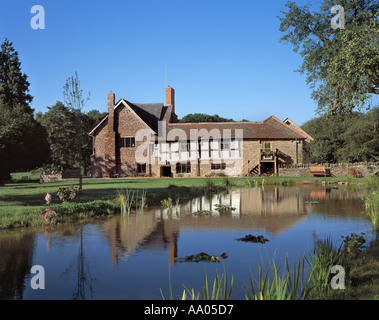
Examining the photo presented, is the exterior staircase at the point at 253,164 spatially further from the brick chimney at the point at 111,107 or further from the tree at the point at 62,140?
the tree at the point at 62,140

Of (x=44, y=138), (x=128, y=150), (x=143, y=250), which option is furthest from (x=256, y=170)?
(x=143, y=250)

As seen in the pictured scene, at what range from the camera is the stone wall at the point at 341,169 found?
123 feet

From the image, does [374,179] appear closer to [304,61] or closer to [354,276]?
[304,61]

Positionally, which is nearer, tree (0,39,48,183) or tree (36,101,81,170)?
tree (0,39,48,183)

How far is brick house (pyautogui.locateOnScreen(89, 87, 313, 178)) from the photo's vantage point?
141 ft

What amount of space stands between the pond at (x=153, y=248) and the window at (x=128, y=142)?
2749 centimetres

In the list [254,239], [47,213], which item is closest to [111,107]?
[47,213]

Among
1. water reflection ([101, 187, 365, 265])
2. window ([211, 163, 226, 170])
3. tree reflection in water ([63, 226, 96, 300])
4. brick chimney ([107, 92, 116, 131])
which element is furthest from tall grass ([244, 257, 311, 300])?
brick chimney ([107, 92, 116, 131])

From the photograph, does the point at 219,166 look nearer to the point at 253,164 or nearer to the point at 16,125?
the point at 253,164

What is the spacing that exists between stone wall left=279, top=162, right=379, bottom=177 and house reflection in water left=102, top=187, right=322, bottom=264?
20923mm

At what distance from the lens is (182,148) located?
43.1 meters

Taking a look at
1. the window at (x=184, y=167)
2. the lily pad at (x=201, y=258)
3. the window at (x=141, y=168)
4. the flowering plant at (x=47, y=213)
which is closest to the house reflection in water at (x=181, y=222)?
the lily pad at (x=201, y=258)

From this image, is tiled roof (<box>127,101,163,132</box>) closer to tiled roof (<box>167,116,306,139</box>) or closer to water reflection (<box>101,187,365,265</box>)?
tiled roof (<box>167,116,306,139</box>)
